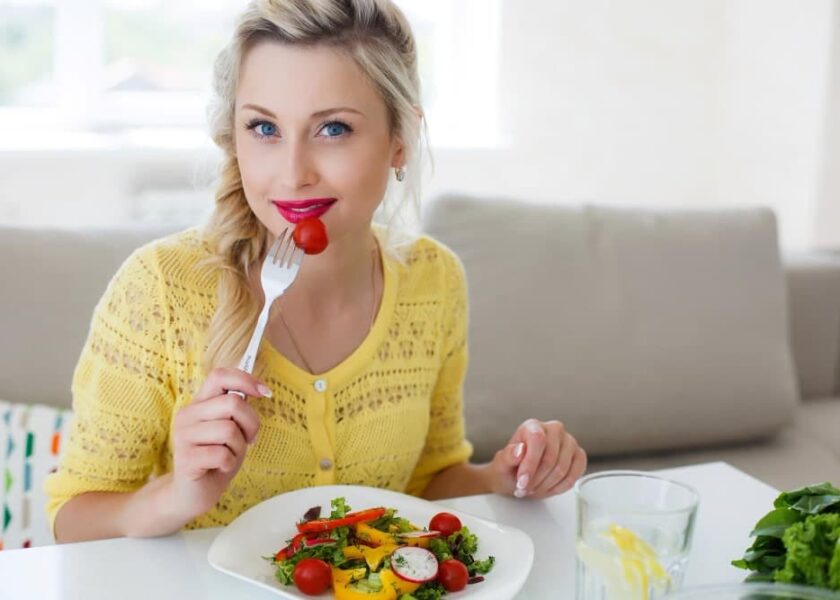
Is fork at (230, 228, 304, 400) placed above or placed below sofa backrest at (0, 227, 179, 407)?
above

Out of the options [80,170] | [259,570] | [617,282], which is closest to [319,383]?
[259,570]

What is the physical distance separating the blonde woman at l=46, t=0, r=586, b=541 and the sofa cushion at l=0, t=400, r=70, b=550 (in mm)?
459

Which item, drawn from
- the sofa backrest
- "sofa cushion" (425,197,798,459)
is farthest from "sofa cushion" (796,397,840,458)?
the sofa backrest

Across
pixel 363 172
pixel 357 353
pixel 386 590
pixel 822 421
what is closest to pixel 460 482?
pixel 357 353

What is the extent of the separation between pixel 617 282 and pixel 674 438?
0.38 meters

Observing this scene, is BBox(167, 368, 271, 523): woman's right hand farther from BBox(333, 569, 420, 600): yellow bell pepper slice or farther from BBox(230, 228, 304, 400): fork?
BBox(333, 569, 420, 600): yellow bell pepper slice

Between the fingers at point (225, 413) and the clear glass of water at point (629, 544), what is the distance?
13.6 inches

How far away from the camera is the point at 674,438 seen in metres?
2.40

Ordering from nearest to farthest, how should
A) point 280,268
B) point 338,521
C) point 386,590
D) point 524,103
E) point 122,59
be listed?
point 386,590, point 338,521, point 280,268, point 122,59, point 524,103

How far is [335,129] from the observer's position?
4.21 feet

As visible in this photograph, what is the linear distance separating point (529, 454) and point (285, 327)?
381 mm

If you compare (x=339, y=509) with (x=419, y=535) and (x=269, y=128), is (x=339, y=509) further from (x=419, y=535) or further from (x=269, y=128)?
(x=269, y=128)

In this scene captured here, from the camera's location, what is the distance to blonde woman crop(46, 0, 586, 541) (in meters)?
1.26

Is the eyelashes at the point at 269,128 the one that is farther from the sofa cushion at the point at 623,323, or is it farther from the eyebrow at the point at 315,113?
the sofa cushion at the point at 623,323
